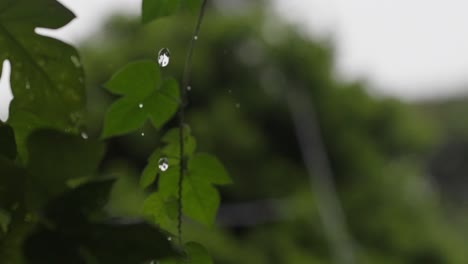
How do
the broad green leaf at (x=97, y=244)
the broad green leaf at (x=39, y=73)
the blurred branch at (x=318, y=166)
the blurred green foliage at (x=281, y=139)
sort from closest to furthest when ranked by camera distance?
the broad green leaf at (x=97, y=244), the broad green leaf at (x=39, y=73), the blurred green foliage at (x=281, y=139), the blurred branch at (x=318, y=166)

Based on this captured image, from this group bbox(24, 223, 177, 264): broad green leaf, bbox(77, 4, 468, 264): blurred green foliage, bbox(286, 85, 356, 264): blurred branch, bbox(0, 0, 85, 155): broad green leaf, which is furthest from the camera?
bbox(286, 85, 356, 264): blurred branch

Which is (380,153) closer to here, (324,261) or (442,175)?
(324,261)

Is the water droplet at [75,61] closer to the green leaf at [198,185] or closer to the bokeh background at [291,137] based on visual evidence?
the green leaf at [198,185]

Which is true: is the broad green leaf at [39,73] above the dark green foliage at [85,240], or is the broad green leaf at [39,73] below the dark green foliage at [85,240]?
above

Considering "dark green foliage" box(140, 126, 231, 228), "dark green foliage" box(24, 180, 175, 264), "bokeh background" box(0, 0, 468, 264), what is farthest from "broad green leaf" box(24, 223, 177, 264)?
"bokeh background" box(0, 0, 468, 264)

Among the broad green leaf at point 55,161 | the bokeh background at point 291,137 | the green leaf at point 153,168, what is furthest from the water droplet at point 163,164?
the bokeh background at point 291,137

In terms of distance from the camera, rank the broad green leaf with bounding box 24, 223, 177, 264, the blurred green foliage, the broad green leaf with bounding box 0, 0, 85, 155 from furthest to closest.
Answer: the blurred green foliage → the broad green leaf with bounding box 0, 0, 85, 155 → the broad green leaf with bounding box 24, 223, 177, 264

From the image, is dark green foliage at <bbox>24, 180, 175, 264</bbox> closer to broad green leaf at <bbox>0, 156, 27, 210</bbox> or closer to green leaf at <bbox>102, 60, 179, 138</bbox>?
broad green leaf at <bbox>0, 156, 27, 210</bbox>
